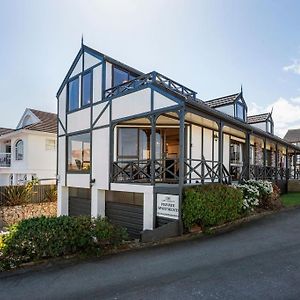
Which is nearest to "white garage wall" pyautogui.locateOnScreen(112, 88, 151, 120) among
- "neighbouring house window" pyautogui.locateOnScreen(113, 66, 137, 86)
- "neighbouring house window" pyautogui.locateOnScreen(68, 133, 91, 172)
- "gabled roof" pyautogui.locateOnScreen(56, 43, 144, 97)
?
"neighbouring house window" pyautogui.locateOnScreen(113, 66, 137, 86)

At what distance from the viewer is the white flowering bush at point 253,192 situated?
1191cm

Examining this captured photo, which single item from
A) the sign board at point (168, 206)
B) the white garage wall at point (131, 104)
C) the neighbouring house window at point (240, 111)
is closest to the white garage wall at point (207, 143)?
the neighbouring house window at point (240, 111)

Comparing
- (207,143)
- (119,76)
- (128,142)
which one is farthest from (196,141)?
(119,76)

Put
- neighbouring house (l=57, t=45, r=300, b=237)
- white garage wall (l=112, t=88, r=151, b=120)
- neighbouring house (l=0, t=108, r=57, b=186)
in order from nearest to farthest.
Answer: neighbouring house (l=57, t=45, r=300, b=237)
white garage wall (l=112, t=88, r=151, b=120)
neighbouring house (l=0, t=108, r=57, b=186)

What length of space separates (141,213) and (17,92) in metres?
22.9

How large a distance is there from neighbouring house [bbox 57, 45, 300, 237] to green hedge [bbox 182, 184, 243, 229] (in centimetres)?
37

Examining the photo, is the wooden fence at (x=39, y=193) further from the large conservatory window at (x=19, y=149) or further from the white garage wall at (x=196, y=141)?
the white garage wall at (x=196, y=141)

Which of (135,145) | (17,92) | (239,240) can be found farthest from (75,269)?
(17,92)

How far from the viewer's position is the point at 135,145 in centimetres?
1398

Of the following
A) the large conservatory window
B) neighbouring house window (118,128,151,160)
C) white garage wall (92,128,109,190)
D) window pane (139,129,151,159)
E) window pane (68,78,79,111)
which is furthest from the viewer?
the large conservatory window

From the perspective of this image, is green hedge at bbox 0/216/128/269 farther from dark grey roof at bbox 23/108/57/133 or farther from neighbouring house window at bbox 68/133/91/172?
dark grey roof at bbox 23/108/57/133

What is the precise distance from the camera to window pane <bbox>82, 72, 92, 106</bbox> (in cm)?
1487

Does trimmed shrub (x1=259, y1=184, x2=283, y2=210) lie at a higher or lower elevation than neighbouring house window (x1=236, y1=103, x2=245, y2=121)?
lower

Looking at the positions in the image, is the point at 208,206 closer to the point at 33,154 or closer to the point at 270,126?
the point at 270,126
